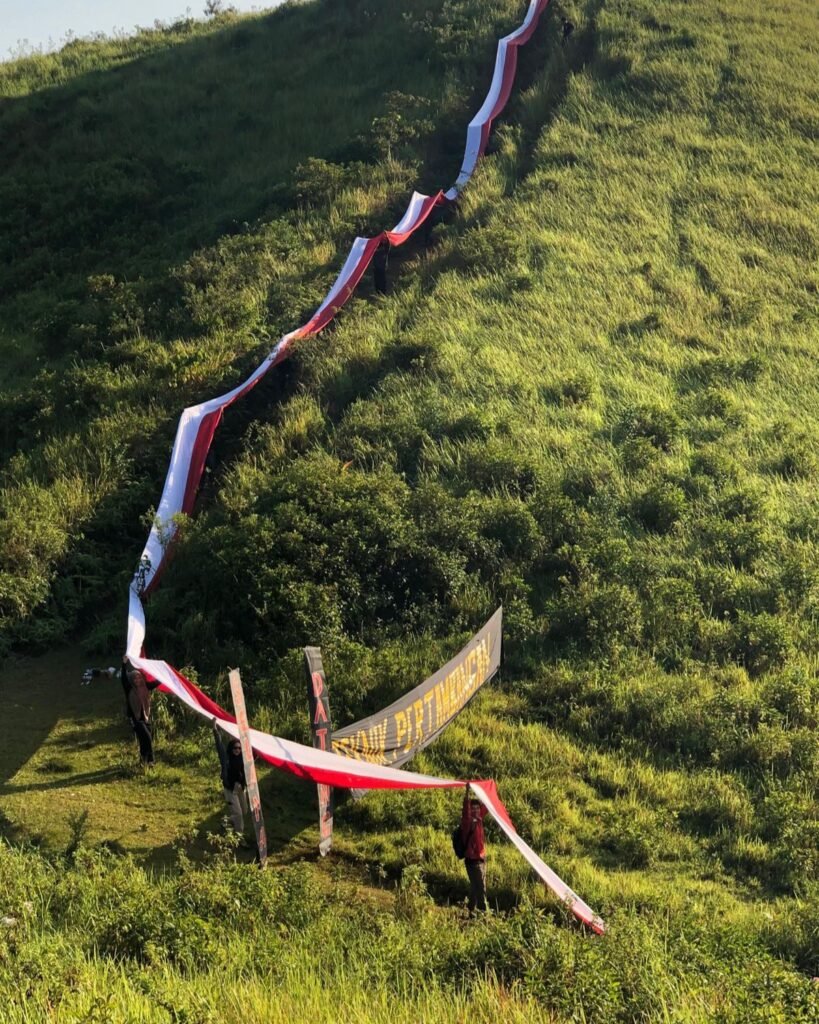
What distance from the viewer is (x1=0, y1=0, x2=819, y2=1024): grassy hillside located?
6.68 metres

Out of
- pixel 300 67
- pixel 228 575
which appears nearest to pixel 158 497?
pixel 228 575

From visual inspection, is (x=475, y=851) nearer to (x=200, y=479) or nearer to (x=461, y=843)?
(x=461, y=843)

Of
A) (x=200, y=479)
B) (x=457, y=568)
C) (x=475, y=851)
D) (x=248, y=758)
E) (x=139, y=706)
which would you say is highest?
(x=248, y=758)

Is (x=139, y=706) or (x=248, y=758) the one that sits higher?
(x=248, y=758)

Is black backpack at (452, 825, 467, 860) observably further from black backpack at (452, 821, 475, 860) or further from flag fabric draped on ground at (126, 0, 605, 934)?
flag fabric draped on ground at (126, 0, 605, 934)

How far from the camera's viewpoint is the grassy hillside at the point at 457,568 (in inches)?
263

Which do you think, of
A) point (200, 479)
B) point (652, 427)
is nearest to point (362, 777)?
point (200, 479)

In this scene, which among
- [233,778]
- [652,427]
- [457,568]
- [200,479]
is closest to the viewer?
[233,778]

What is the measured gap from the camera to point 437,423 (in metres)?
14.9

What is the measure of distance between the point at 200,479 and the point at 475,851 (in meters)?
8.25

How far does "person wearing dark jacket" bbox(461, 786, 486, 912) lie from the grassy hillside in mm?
227

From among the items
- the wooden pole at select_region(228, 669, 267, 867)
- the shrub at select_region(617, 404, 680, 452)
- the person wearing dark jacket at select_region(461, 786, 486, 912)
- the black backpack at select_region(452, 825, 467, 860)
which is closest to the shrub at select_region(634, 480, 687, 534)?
the shrub at select_region(617, 404, 680, 452)

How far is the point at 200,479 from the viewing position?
581 inches

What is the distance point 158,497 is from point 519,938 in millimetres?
9292
